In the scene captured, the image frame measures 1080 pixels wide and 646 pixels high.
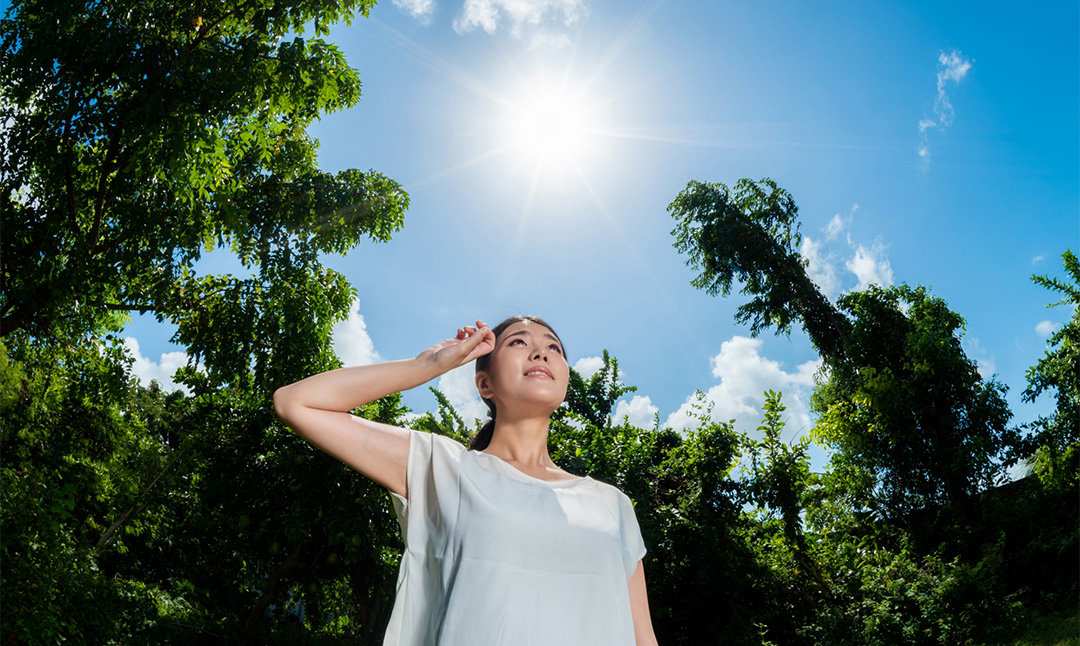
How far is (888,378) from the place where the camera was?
37.5 ft

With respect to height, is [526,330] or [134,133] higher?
[134,133]

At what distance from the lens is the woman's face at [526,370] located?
188cm

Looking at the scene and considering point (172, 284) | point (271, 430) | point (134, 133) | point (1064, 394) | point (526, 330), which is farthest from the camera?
point (1064, 394)

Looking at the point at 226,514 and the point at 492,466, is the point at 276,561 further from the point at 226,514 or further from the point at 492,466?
the point at 492,466

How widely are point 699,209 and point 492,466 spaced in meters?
15.9

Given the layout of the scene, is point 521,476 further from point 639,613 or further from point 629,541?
point 639,613

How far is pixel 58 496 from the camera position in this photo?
16.0ft

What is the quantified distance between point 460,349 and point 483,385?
0.39m

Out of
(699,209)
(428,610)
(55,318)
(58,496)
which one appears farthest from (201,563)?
(428,610)

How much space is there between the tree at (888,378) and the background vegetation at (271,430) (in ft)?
0.21

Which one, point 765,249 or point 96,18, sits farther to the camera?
point 765,249

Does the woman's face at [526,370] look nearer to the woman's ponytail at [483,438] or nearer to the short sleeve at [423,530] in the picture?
the woman's ponytail at [483,438]

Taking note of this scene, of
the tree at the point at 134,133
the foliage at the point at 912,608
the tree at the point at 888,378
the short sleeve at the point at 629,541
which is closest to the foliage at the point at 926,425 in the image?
the tree at the point at 888,378

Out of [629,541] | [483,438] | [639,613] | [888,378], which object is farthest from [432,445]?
[888,378]
